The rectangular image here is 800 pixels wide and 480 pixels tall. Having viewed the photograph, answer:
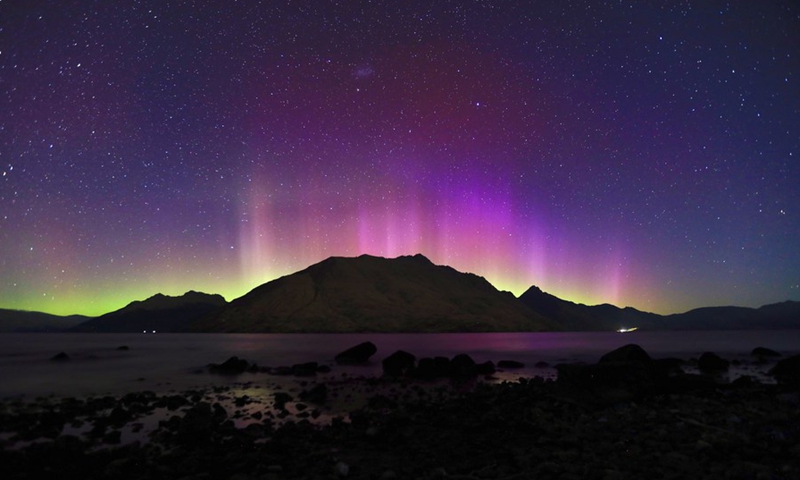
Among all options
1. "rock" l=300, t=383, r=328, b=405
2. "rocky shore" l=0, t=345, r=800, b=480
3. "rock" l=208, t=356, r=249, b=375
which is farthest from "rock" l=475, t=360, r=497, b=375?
"rock" l=208, t=356, r=249, b=375

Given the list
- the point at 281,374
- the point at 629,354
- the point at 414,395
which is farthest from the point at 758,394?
the point at 281,374

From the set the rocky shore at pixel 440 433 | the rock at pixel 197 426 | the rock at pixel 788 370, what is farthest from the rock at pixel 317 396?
the rock at pixel 788 370

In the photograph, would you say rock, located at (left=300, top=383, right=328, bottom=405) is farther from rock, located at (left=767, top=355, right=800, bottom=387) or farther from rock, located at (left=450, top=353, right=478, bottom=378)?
rock, located at (left=767, top=355, right=800, bottom=387)

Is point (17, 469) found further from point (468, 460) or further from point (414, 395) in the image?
point (414, 395)

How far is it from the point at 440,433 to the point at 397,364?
25526 mm

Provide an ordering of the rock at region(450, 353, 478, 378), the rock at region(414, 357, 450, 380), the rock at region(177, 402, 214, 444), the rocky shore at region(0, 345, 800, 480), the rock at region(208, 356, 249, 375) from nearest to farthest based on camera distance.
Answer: the rocky shore at region(0, 345, 800, 480), the rock at region(177, 402, 214, 444), the rock at region(414, 357, 450, 380), the rock at region(450, 353, 478, 378), the rock at region(208, 356, 249, 375)

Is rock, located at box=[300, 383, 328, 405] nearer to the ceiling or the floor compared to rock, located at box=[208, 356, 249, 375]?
nearer to the ceiling

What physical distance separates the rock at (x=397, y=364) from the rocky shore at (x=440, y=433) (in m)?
11.9

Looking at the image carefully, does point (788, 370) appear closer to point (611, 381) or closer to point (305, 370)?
point (611, 381)

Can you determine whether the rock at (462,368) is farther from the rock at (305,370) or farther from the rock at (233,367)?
the rock at (233,367)

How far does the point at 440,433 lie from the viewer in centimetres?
1509

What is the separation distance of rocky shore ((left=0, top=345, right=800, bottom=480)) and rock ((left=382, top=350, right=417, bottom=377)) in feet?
39.0

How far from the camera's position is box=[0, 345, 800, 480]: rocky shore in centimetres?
1087

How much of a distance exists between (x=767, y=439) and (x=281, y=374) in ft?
121
